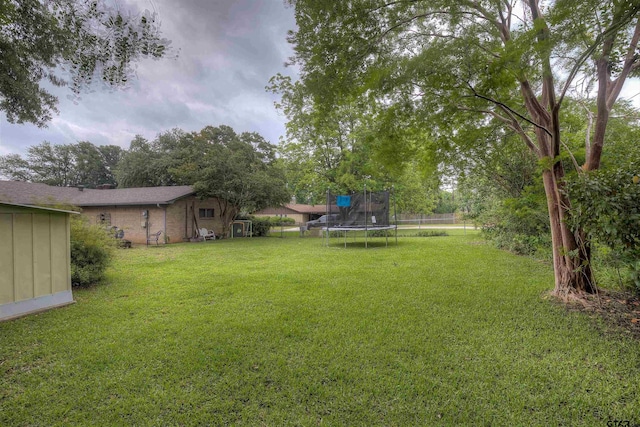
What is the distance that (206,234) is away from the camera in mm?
14695

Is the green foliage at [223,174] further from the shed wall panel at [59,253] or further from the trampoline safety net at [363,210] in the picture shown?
the shed wall panel at [59,253]

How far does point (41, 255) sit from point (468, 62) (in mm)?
6148

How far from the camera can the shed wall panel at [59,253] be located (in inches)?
161

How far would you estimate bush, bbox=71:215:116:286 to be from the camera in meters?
5.11

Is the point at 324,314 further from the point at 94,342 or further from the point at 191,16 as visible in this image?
the point at 191,16

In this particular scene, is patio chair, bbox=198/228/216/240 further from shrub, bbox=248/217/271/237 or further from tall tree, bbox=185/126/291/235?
shrub, bbox=248/217/271/237

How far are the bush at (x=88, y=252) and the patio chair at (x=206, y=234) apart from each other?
28.9 feet

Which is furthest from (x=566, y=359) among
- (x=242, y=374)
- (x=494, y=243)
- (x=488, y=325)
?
(x=494, y=243)

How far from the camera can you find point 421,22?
4.30 meters

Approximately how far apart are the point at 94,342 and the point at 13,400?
0.94 meters

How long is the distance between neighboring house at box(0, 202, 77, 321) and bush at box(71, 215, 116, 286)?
997 millimetres

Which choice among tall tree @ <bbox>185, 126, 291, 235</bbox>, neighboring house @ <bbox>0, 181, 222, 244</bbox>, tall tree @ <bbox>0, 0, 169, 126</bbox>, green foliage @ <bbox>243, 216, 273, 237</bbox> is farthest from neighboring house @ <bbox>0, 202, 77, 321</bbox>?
green foliage @ <bbox>243, 216, 273, 237</bbox>

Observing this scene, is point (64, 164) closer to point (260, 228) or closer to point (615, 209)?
point (260, 228)

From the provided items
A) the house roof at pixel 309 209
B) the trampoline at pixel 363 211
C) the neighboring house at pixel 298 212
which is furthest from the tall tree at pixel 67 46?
the neighboring house at pixel 298 212
